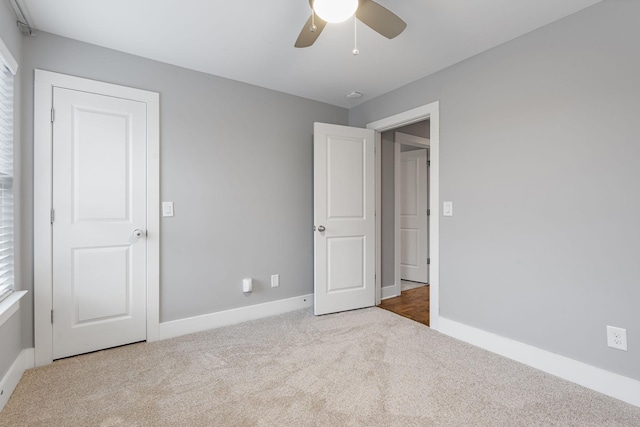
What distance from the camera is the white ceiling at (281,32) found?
72.7 inches

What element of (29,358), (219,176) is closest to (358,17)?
(219,176)

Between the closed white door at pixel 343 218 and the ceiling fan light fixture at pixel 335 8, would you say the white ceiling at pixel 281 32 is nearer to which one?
the ceiling fan light fixture at pixel 335 8

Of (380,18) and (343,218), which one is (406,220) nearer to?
(343,218)

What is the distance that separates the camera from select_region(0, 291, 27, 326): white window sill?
158 centimetres

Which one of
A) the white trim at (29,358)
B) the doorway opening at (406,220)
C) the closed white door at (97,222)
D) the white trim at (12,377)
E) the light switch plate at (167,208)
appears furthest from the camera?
the doorway opening at (406,220)

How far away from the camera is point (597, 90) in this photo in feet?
6.00

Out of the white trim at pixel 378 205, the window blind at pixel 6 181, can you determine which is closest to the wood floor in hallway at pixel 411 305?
Result: the white trim at pixel 378 205

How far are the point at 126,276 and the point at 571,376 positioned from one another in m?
3.21

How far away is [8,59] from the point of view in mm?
1770

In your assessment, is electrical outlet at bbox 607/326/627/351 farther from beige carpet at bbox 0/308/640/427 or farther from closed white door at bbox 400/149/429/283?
closed white door at bbox 400/149/429/283

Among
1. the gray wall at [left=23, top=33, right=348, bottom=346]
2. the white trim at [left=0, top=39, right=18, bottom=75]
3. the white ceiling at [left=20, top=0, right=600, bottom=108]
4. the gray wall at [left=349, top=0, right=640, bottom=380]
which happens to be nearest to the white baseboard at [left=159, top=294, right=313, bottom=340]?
the gray wall at [left=23, top=33, right=348, bottom=346]

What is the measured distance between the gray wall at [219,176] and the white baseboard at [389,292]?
970 mm

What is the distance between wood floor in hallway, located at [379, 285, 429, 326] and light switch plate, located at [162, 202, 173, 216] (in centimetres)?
239

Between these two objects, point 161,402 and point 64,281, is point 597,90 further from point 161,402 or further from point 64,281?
point 64,281
